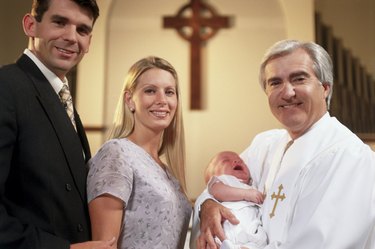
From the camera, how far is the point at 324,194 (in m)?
1.74

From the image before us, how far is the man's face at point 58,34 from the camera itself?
1804 millimetres

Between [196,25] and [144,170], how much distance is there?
3.34m

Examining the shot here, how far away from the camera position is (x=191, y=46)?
5066mm

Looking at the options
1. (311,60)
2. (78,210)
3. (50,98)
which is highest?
(311,60)

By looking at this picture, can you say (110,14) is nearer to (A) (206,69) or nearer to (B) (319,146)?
(A) (206,69)

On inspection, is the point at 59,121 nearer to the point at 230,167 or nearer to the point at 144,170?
the point at 144,170

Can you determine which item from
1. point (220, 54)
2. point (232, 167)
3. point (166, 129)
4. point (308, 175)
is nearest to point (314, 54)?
point (308, 175)

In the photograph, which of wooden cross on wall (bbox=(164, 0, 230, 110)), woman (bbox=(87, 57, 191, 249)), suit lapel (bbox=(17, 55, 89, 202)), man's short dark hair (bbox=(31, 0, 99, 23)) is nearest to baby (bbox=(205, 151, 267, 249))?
woman (bbox=(87, 57, 191, 249))

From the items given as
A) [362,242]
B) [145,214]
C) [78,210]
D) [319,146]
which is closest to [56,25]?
[78,210]

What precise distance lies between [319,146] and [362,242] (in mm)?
416

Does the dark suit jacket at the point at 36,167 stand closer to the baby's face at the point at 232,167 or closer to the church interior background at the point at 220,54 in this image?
the baby's face at the point at 232,167

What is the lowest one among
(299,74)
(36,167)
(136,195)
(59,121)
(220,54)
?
(136,195)

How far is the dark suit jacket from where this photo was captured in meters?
1.53

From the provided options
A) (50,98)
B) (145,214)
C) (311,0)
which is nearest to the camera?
(50,98)
